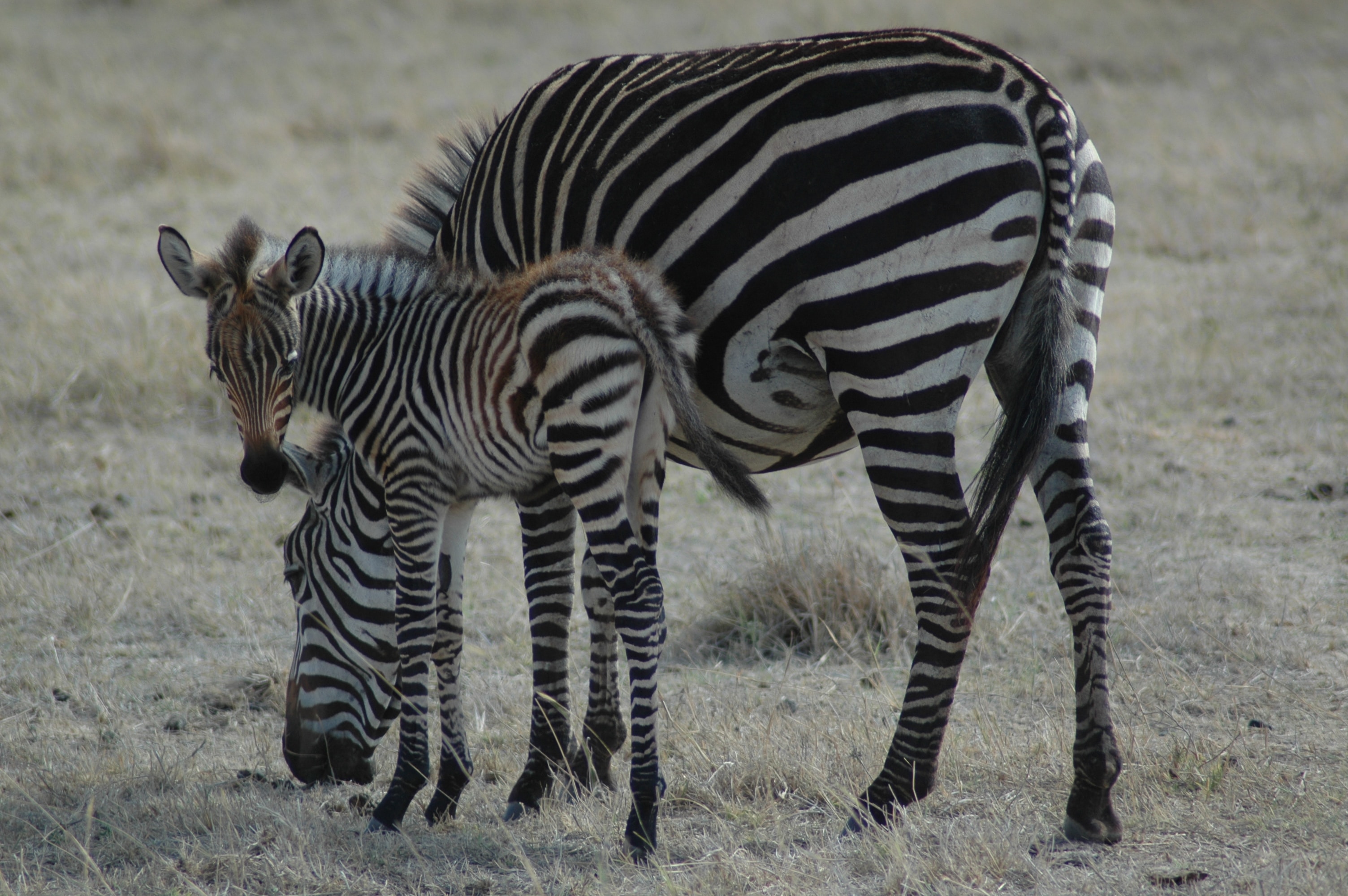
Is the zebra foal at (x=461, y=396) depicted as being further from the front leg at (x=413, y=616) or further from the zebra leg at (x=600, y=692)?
the zebra leg at (x=600, y=692)

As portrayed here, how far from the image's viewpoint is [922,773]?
14.1ft

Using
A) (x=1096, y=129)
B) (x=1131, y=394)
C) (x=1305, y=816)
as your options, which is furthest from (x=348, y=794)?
(x=1096, y=129)

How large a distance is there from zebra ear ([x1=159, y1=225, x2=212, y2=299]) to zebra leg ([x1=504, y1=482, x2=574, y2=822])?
1.38m

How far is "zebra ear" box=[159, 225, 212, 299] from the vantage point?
13.9 feet

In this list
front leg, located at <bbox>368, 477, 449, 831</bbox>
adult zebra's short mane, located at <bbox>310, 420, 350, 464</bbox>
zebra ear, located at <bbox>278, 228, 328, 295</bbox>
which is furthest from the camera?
adult zebra's short mane, located at <bbox>310, 420, 350, 464</bbox>

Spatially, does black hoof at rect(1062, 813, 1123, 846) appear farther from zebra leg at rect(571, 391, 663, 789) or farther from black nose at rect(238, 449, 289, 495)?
black nose at rect(238, 449, 289, 495)

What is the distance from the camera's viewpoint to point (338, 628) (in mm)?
4887

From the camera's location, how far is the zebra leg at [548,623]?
472cm

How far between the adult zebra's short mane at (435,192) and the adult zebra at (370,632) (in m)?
1.18

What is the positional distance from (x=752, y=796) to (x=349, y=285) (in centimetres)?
249

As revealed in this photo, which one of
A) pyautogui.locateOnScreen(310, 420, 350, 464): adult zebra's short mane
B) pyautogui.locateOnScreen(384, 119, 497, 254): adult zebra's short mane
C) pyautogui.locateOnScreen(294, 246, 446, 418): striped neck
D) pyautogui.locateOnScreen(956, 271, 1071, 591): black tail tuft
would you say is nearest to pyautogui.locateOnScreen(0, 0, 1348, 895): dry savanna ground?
pyautogui.locateOnScreen(956, 271, 1071, 591): black tail tuft

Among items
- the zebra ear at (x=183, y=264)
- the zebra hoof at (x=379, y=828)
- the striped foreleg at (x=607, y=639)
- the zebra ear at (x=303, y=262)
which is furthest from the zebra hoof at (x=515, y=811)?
the zebra ear at (x=183, y=264)

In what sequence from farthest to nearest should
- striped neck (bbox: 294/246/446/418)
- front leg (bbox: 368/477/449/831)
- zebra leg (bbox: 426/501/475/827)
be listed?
striped neck (bbox: 294/246/446/418)
zebra leg (bbox: 426/501/475/827)
front leg (bbox: 368/477/449/831)

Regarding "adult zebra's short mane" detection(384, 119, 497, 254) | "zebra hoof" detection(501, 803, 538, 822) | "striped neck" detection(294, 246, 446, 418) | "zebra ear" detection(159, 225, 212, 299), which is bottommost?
"zebra hoof" detection(501, 803, 538, 822)
